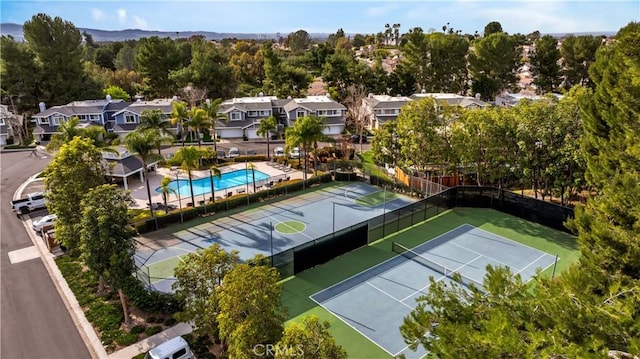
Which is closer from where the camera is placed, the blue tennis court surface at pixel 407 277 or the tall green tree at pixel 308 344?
the tall green tree at pixel 308 344

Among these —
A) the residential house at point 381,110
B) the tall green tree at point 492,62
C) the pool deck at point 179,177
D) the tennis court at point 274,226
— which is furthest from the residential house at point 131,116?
the tall green tree at point 492,62

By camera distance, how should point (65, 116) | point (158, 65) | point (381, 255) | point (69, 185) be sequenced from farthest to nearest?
point (158, 65), point (65, 116), point (381, 255), point (69, 185)

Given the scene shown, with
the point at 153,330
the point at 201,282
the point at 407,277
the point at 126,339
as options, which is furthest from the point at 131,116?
the point at 407,277

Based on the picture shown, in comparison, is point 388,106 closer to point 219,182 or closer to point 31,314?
point 219,182

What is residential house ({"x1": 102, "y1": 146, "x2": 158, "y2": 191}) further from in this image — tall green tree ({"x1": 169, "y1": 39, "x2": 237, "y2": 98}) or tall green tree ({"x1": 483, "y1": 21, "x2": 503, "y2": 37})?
tall green tree ({"x1": 483, "y1": 21, "x2": 503, "y2": 37})

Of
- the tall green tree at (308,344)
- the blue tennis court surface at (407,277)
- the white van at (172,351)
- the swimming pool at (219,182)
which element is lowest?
the blue tennis court surface at (407,277)

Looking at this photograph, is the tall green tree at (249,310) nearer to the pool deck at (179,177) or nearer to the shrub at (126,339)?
the shrub at (126,339)

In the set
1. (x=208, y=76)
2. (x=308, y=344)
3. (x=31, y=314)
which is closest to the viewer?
(x=308, y=344)
